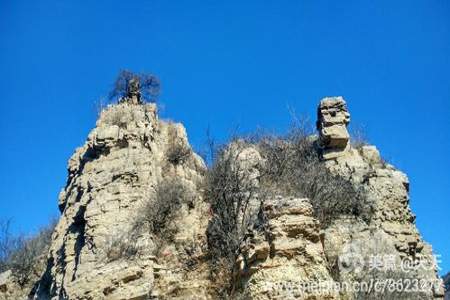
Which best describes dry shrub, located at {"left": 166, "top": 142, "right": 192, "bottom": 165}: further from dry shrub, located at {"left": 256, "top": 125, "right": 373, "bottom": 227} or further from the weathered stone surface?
the weathered stone surface

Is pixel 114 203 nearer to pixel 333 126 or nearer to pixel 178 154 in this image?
pixel 178 154

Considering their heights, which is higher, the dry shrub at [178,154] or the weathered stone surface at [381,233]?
the dry shrub at [178,154]

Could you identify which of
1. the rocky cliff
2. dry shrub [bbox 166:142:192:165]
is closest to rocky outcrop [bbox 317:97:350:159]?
the rocky cliff

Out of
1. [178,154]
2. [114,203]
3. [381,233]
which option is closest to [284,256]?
[381,233]

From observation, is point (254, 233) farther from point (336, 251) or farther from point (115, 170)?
point (115, 170)

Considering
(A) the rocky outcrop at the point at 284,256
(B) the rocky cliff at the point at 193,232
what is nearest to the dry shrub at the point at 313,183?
(B) the rocky cliff at the point at 193,232

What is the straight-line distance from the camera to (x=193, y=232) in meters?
10.7

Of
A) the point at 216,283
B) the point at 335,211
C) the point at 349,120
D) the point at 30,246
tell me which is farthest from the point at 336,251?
the point at 30,246

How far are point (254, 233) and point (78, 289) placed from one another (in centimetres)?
350

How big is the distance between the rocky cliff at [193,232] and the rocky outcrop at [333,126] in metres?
0.03

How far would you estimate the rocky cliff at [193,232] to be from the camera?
864 centimetres

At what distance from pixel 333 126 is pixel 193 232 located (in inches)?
201

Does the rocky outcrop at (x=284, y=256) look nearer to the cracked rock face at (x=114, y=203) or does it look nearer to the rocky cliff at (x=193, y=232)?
the rocky cliff at (x=193, y=232)

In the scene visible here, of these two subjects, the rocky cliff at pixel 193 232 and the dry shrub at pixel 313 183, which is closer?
Answer: the rocky cliff at pixel 193 232
